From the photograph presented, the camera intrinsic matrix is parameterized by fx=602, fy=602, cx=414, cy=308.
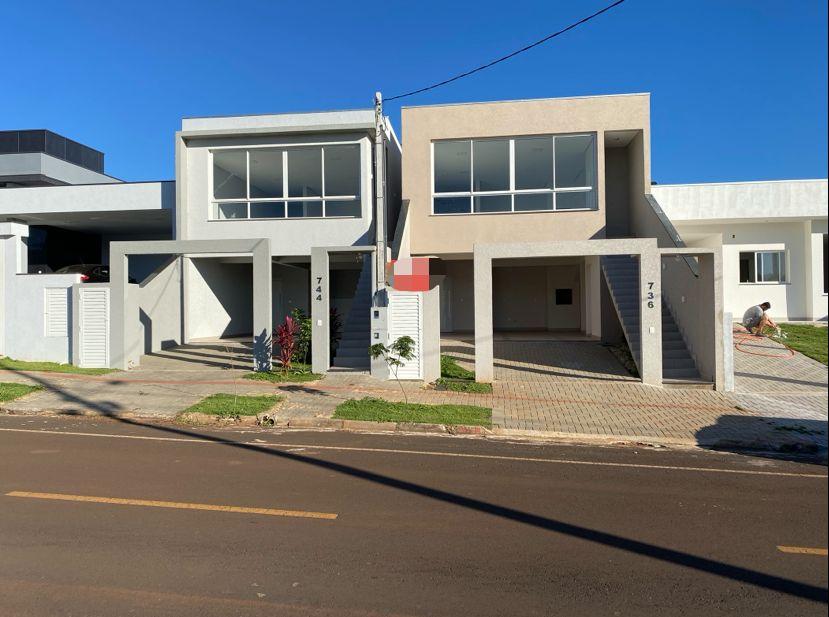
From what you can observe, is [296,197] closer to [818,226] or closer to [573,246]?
[573,246]

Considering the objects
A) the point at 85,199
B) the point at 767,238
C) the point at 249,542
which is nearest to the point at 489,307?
the point at 249,542

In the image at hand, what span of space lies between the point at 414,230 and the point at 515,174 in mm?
3584

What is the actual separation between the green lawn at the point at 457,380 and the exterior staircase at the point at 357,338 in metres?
1.97

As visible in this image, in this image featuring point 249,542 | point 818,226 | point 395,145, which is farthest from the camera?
point 395,145

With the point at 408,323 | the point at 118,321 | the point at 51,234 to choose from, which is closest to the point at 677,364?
the point at 408,323

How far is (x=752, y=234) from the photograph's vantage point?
19.9 metres

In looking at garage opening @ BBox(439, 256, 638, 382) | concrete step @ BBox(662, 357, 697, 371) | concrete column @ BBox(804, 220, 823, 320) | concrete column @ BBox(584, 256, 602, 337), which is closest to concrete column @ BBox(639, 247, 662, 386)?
garage opening @ BBox(439, 256, 638, 382)

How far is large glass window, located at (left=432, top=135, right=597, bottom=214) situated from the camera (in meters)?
18.2

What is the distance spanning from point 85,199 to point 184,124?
4.37 meters

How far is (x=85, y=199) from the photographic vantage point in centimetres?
2016

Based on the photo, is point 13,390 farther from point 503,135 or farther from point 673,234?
point 673,234

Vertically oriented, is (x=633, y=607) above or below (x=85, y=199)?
below

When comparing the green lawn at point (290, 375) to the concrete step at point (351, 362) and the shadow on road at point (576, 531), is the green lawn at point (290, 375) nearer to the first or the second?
the concrete step at point (351, 362)

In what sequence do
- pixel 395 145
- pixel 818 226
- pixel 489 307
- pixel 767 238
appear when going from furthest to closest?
1. pixel 395 145
2. pixel 767 238
3. pixel 818 226
4. pixel 489 307
